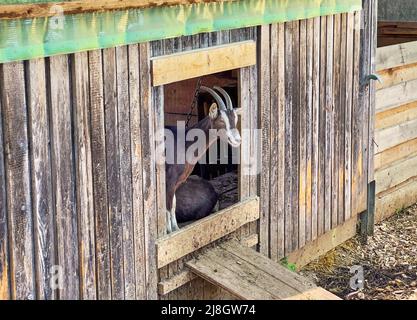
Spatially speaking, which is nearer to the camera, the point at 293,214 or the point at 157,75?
the point at 157,75

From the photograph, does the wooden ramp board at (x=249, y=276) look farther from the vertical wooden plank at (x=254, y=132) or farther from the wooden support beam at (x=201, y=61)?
the wooden support beam at (x=201, y=61)

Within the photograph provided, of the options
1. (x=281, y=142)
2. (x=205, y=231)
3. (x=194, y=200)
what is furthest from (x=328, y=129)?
(x=205, y=231)

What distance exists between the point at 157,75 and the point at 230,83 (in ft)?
9.14

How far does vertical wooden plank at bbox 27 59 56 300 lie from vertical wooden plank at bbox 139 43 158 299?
2.98 feet

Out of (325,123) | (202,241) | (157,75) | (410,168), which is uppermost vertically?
(157,75)

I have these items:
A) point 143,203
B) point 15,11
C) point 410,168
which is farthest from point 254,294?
point 410,168

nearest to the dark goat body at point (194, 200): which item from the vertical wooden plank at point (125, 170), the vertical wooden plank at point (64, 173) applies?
the vertical wooden plank at point (125, 170)

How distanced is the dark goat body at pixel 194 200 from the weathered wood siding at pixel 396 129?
2911 mm

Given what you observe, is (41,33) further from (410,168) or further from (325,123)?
(410,168)

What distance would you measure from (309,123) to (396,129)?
240cm

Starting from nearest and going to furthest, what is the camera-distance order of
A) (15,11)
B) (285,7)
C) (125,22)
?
(15,11)
(125,22)
(285,7)

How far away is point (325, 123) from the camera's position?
7.84 meters

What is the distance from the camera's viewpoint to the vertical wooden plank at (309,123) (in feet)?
24.2

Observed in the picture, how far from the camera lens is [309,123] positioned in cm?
757
